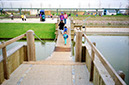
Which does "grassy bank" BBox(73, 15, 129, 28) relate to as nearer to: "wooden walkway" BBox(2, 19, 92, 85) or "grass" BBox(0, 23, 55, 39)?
"grass" BBox(0, 23, 55, 39)

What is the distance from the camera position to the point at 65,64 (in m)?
4.84

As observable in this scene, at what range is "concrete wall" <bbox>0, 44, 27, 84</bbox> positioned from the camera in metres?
3.68

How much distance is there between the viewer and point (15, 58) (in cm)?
416

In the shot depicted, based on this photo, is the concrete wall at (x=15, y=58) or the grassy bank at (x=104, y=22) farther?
the grassy bank at (x=104, y=22)

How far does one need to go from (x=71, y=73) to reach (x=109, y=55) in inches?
209

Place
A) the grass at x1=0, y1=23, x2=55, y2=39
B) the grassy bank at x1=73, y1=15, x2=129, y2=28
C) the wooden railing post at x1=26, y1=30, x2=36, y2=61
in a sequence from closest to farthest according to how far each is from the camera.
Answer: the wooden railing post at x1=26, y1=30, x2=36, y2=61 → the grass at x1=0, y1=23, x2=55, y2=39 → the grassy bank at x1=73, y1=15, x2=129, y2=28

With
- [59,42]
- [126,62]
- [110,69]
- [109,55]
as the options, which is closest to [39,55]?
[59,42]

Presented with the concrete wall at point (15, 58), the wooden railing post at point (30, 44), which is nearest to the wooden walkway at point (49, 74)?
the concrete wall at point (15, 58)

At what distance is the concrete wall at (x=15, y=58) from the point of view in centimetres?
368

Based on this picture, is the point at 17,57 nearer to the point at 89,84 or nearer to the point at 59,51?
the point at 89,84

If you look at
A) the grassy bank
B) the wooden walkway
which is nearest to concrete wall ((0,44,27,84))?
the wooden walkway

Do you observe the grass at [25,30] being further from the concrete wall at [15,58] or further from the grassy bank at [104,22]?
the concrete wall at [15,58]

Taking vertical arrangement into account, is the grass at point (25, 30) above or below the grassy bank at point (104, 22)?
below

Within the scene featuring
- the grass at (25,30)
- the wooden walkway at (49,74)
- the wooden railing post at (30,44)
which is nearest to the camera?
the wooden walkway at (49,74)
